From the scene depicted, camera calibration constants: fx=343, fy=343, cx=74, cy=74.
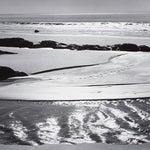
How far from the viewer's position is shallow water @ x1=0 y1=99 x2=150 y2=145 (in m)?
5.68

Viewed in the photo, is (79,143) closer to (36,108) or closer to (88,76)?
(36,108)

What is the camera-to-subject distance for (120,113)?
7.18 metres

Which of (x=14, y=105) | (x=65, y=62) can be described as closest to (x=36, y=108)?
(x=14, y=105)

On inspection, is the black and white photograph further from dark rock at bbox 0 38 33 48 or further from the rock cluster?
dark rock at bbox 0 38 33 48

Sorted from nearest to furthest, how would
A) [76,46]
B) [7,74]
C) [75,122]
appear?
[75,122]
[7,74]
[76,46]

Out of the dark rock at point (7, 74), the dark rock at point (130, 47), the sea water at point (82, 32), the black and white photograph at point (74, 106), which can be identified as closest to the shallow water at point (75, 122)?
the black and white photograph at point (74, 106)

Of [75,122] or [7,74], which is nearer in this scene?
[75,122]

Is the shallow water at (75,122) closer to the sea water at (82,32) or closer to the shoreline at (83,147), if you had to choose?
the shoreline at (83,147)

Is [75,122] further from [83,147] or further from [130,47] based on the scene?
[130,47]

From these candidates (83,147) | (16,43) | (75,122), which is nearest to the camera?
(83,147)

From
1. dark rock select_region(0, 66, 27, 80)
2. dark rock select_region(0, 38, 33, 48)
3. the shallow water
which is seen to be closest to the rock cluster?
dark rock select_region(0, 38, 33, 48)

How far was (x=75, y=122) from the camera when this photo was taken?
6.57 meters

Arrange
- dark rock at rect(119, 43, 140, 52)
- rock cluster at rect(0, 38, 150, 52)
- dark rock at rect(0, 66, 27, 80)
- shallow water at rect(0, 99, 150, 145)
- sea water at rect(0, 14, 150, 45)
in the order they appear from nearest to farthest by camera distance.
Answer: shallow water at rect(0, 99, 150, 145) → dark rock at rect(0, 66, 27, 80) → dark rock at rect(119, 43, 140, 52) → rock cluster at rect(0, 38, 150, 52) → sea water at rect(0, 14, 150, 45)

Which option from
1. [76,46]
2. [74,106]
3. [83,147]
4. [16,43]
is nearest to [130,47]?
[76,46]
